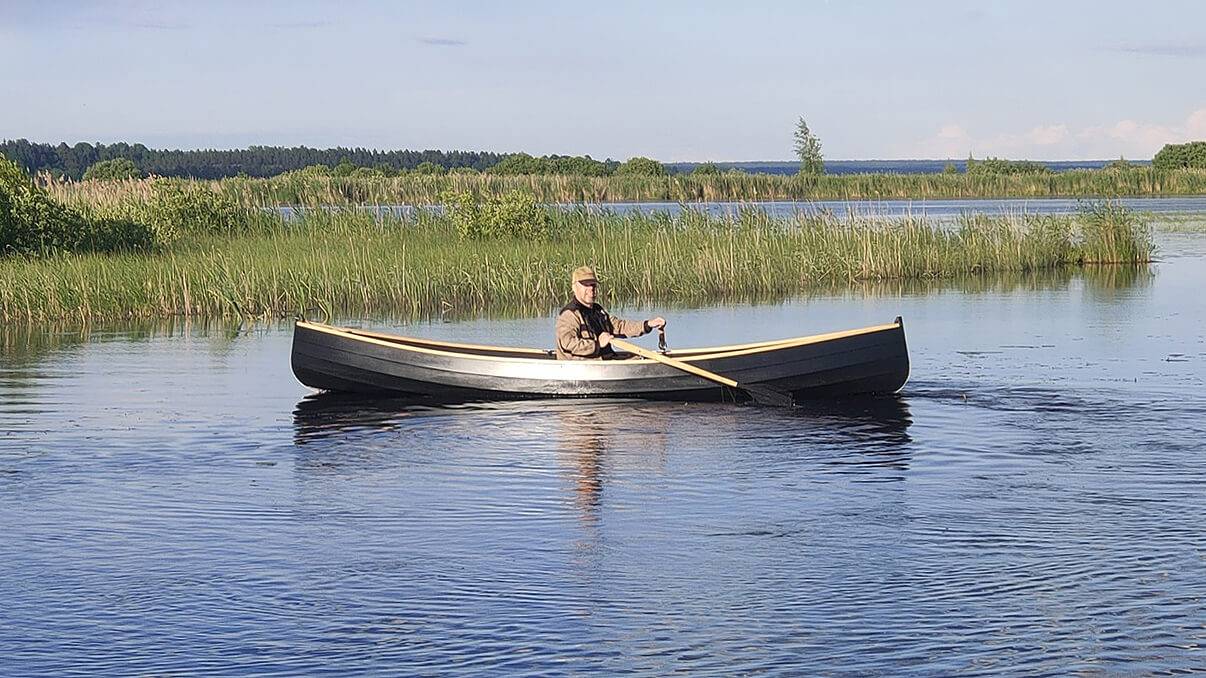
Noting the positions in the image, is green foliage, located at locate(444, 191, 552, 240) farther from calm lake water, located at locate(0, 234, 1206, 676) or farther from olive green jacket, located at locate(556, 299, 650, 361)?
olive green jacket, located at locate(556, 299, 650, 361)

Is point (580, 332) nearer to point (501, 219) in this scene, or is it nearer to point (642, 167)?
point (501, 219)

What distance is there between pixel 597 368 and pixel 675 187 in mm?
41173

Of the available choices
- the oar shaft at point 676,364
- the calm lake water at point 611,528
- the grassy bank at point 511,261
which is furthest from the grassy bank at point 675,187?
the calm lake water at point 611,528

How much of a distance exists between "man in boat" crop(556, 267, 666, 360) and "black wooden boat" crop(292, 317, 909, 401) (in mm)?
175

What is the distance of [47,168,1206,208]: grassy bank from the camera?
39531mm

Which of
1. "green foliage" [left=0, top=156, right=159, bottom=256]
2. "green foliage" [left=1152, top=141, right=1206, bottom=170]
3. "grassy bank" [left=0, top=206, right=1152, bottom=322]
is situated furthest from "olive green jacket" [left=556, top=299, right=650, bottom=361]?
"green foliage" [left=1152, top=141, right=1206, bottom=170]

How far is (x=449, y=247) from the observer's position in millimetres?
27188

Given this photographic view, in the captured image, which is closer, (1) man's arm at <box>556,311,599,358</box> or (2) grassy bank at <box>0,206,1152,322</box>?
(1) man's arm at <box>556,311,599,358</box>

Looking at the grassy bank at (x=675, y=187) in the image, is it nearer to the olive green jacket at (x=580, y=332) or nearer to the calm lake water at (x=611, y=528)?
the olive green jacket at (x=580, y=332)

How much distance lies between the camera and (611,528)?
10.0m

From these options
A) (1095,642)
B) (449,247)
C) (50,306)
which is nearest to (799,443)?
(1095,642)

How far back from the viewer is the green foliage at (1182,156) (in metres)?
81.8

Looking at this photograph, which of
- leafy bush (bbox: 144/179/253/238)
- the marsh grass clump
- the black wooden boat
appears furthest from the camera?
the marsh grass clump

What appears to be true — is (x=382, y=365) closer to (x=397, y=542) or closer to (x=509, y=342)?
(x=509, y=342)
